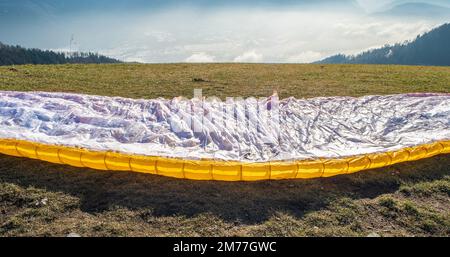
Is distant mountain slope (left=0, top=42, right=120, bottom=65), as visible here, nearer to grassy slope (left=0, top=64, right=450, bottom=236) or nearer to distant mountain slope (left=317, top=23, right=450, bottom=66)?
grassy slope (left=0, top=64, right=450, bottom=236)

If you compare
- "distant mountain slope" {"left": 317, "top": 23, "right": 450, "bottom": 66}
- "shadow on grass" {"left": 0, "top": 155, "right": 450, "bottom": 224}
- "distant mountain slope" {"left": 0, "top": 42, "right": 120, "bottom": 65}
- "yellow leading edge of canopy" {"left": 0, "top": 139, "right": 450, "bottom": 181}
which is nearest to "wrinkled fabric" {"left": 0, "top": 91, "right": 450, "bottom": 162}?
"yellow leading edge of canopy" {"left": 0, "top": 139, "right": 450, "bottom": 181}

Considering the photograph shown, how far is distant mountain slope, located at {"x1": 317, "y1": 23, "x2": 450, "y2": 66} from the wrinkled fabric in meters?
164

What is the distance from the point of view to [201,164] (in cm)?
534

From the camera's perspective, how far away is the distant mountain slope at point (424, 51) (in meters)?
151

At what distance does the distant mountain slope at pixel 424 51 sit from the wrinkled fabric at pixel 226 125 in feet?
536

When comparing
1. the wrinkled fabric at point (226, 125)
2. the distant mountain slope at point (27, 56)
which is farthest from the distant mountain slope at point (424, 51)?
the wrinkled fabric at point (226, 125)

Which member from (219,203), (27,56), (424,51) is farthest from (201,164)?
(424,51)

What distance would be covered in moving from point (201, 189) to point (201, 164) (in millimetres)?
379

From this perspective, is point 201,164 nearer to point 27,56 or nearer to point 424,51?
point 27,56

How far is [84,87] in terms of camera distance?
12.6 m

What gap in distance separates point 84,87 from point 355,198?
10.4m
